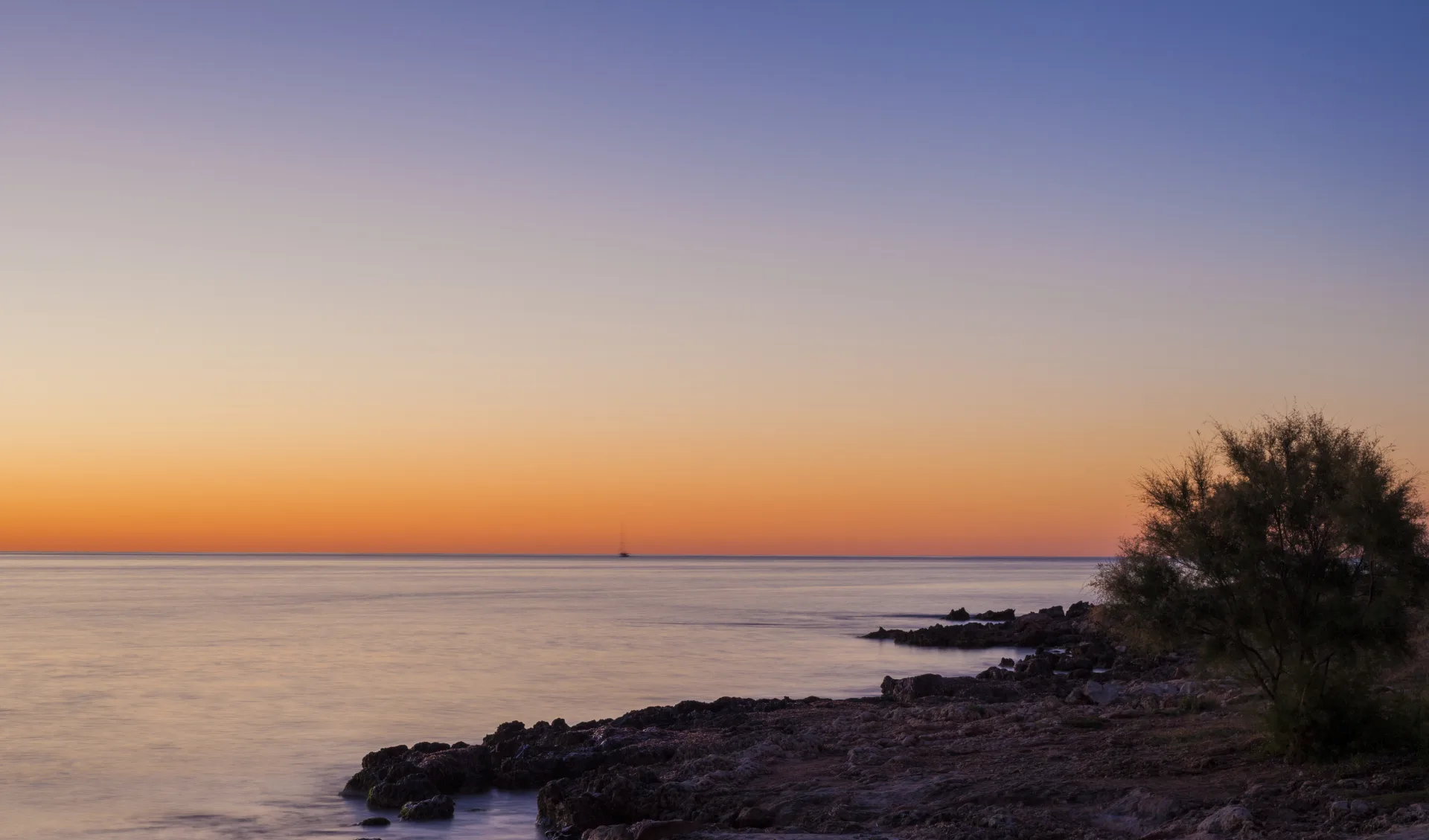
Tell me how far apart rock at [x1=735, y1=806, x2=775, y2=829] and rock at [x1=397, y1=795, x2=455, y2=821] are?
5453mm

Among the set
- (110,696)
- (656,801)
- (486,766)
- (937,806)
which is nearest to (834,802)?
(937,806)

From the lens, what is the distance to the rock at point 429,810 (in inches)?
797

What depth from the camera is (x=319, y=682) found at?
136 ft

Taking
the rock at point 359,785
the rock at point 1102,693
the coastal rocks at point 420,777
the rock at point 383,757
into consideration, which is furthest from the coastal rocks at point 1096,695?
the rock at point 359,785

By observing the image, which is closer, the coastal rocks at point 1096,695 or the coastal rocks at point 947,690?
the coastal rocks at point 1096,695

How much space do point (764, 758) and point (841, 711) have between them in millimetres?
7061

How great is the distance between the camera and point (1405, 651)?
57.6 ft

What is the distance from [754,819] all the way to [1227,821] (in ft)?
20.5

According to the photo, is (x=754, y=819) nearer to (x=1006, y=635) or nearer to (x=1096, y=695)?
(x=1096, y=695)

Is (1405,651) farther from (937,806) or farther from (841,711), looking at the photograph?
(841,711)

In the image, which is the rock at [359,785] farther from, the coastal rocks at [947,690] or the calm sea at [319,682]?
A: the coastal rocks at [947,690]

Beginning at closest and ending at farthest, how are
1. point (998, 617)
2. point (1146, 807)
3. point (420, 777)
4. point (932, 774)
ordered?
point (1146, 807), point (932, 774), point (420, 777), point (998, 617)

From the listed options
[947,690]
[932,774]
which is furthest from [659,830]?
[947,690]

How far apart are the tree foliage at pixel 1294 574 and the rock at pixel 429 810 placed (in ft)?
36.4
